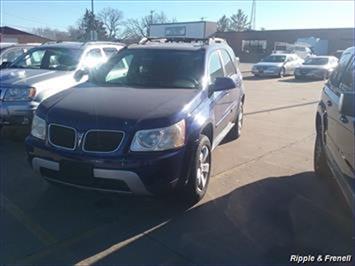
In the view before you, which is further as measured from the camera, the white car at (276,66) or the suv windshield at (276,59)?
the suv windshield at (276,59)

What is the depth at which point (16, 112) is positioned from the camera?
6723 millimetres

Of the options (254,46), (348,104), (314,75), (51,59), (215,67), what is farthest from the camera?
(254,46)

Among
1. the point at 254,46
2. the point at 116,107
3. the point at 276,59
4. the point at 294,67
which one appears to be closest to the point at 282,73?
the point at 276,59

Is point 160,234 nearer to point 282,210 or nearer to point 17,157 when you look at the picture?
point 282,210

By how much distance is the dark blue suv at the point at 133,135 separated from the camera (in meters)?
3.84

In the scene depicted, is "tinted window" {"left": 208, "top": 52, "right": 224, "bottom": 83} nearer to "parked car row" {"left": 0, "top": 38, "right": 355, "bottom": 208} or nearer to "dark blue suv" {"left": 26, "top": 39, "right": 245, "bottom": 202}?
"parked car row" {"left": 0, "top": 38, "right": 355, "bottom": 208}

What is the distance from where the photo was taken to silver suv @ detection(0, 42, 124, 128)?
6742mm

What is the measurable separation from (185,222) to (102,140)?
1.18 metres

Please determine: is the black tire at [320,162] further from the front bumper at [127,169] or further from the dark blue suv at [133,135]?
the front bumper at [127,169]

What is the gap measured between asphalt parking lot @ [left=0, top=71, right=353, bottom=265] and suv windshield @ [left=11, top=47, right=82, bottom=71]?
2.81 metres

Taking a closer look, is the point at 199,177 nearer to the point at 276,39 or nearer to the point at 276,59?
the point at 276,59

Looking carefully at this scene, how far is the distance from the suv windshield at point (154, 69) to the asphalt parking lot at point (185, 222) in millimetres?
1422

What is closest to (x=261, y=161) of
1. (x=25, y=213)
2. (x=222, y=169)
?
(x=222, y=169)

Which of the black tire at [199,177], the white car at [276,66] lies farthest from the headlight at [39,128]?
the white car at [276,66]
